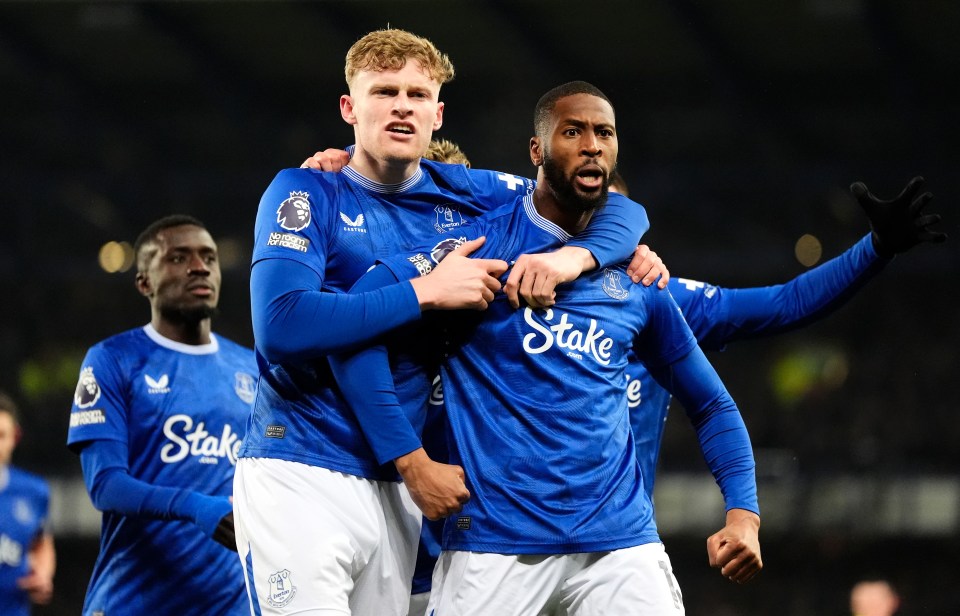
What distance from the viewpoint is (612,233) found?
358 centimetres

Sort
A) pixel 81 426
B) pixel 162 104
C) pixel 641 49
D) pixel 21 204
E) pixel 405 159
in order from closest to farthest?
pixel 405 159, pixel 81 426, pixel 641 49, pixel 162 104, pixel 21 204

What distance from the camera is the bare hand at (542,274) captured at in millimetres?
3291

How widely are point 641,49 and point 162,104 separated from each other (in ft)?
22.7

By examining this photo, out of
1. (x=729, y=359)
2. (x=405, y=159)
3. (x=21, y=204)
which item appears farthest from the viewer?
(x=729, y=359)

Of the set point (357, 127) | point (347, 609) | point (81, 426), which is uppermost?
point (357, 127)

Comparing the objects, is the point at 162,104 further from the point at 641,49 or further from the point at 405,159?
the point at 405,159

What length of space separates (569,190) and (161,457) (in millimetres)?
2280

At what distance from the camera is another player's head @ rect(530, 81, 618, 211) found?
346cm

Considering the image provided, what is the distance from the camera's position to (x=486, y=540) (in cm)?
321

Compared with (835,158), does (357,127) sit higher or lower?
lower

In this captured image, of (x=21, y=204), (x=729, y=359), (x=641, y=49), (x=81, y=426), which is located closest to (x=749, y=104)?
(x=641, y=49)

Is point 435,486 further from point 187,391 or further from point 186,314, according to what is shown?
point 186,314

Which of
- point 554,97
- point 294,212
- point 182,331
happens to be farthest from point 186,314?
point 554,97

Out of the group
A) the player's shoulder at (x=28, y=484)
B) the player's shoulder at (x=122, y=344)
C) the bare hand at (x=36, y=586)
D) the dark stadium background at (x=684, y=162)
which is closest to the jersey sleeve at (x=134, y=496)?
the player's shoulder at (x=122, y=344)
